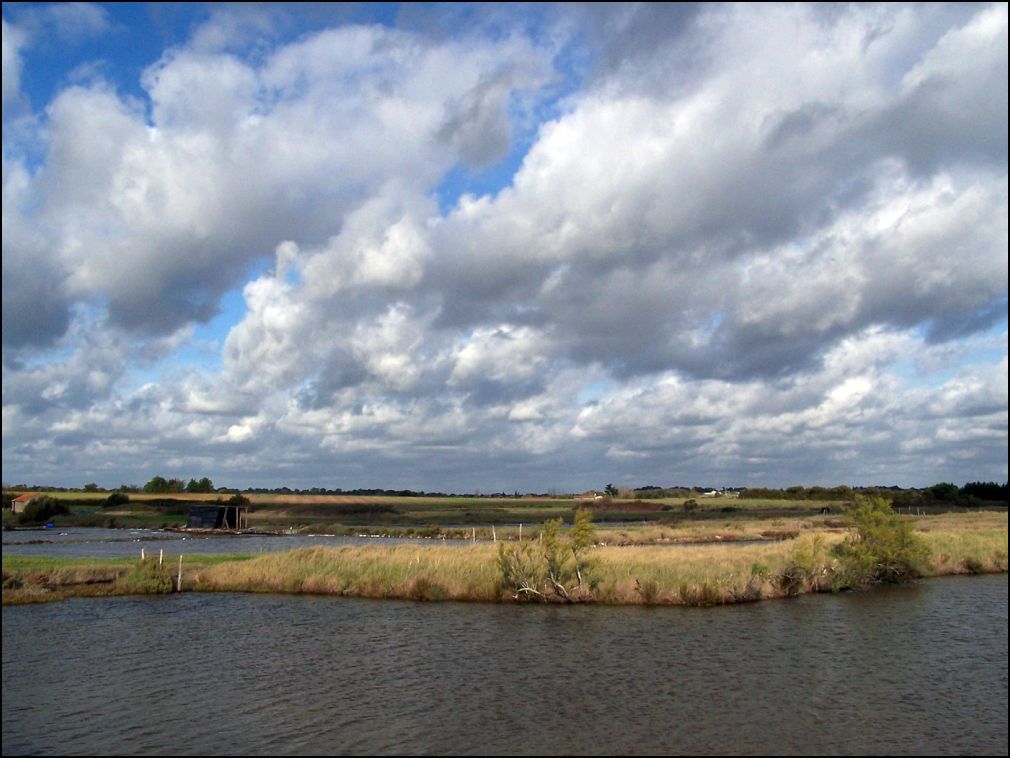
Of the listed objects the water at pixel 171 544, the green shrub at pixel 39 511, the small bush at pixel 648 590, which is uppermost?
the green shrub at pixel 39 511

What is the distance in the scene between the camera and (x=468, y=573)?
129 ft

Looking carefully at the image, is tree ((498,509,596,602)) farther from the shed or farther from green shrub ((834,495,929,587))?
the shed

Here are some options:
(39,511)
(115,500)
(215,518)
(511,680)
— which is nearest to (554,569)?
(511,680)

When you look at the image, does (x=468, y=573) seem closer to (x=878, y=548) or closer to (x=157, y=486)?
(x=878, y=548)

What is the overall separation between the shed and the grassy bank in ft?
195

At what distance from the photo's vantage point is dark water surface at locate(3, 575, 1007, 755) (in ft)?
56.9

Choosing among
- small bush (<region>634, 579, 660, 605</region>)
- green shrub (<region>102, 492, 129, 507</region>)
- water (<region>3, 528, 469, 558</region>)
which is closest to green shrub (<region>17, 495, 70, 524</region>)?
green shrub (<region>102, 492, 129, 507</region>)

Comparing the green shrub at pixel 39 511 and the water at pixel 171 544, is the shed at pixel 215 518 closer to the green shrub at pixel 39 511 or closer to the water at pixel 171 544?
the water at pixel 171 544

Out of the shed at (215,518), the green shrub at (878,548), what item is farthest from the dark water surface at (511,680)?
the shed at (215,518)

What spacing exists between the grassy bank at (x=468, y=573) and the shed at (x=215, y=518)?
195 ft

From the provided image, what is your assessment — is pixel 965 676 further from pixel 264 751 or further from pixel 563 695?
pixel 264 751

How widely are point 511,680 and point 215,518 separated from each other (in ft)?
309

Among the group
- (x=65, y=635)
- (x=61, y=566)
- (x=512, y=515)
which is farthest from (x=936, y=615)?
(x=512, y=515)

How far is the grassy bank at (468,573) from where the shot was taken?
3619cm
